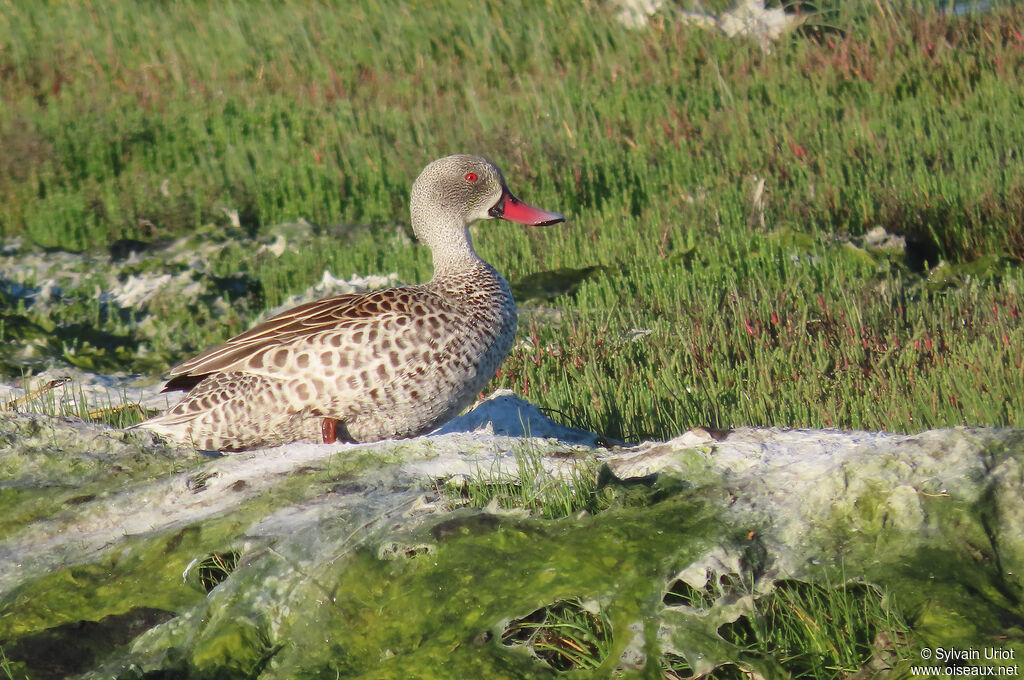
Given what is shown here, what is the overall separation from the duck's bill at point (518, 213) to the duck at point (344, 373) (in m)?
1.07

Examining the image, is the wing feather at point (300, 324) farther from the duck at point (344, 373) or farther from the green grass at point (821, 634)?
the green grass at point (821, 634)

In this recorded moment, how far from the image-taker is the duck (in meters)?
5.13

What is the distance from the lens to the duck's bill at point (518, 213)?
258 inches

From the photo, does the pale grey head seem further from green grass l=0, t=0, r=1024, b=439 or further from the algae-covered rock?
the algae-covered rock

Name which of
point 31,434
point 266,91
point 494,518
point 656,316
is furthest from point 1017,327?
point 266,91

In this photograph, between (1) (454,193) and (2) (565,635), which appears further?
(1) (454,193)

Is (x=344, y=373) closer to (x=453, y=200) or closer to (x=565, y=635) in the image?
(x=453, y=200)

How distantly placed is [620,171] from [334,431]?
21.8 feet

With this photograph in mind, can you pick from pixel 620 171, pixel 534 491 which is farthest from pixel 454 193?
pixel 620 171

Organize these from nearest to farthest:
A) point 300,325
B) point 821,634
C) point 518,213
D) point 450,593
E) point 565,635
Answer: point 821,634 < point 565,635 < point 450,593 < point 300,325 < point 518,213

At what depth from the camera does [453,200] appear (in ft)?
21.0

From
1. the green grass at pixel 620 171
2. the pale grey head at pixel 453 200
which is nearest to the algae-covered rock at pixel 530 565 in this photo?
the green grass at pixel 620 171

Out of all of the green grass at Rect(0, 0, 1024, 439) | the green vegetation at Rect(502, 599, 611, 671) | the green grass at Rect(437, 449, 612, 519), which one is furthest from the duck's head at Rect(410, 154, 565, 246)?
the green vegetation at Rect(502, 599, 611, 671)

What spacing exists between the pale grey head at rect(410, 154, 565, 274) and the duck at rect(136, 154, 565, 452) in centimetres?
80
